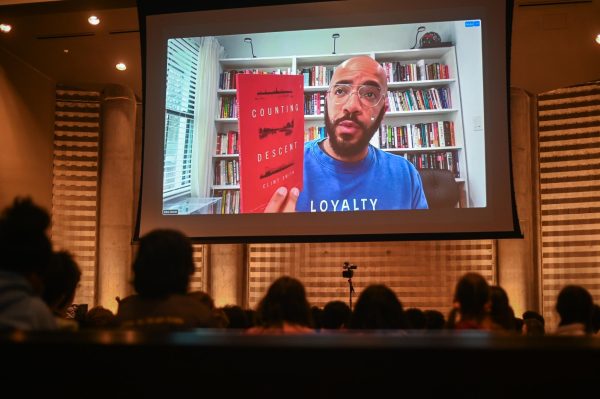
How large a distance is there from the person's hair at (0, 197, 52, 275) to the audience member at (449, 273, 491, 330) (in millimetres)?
1560

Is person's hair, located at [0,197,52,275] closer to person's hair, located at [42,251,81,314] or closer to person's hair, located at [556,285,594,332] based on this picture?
person's hair, located at [42,251,81,314]

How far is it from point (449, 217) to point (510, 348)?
4.23m

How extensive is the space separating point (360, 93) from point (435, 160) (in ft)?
2.78

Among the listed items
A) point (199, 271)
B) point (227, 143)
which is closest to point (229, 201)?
point (227, 143)

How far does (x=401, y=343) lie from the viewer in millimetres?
1023

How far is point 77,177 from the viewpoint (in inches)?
296

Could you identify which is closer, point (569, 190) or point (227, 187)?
point (227, 187)

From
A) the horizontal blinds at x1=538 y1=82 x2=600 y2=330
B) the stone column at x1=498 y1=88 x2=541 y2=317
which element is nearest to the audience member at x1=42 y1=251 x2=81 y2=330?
the stone column at x1=498 y1=88 x2=541 y2=317

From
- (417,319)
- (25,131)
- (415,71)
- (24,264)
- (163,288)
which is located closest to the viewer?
(24,264)

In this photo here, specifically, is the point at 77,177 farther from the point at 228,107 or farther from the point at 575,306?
the point at 575,306

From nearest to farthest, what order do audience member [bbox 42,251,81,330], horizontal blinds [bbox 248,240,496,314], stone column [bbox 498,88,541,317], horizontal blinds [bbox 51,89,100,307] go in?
audience member [bbox 42,251,81,330] → stone column [bbox 498,88,541,317] → horizontal blinds [bbox 248,240,496,314] → horizontal blinds [bbox 51,89,100,307]

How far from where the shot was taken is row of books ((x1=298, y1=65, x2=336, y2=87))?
17.9ft

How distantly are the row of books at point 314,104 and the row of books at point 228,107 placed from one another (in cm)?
65

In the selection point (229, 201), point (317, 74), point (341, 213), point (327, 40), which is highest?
point (327, 40)
